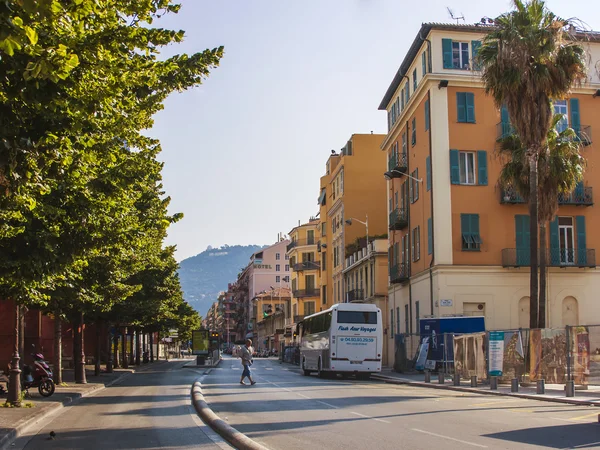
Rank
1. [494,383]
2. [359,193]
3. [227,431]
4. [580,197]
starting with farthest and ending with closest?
1. [359,193]
2. [580,197]
3. [494,383]
4. [227,431]

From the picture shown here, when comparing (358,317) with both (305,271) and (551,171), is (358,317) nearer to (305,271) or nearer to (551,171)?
(551,171)

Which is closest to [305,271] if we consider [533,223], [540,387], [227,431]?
[533,223]

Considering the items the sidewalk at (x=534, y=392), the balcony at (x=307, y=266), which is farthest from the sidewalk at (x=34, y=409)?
the balcony at (x=307, y=266)

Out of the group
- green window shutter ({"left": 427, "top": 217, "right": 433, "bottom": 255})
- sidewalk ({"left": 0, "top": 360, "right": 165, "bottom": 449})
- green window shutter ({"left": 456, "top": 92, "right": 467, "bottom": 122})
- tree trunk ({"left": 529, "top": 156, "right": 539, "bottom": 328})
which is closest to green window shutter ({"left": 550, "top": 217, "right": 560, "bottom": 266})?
green window shutter ({"left": 427, "top": 217, "right": 433, "bottom": 255})

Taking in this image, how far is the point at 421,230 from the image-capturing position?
4556 centimetres

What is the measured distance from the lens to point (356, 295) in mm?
64250

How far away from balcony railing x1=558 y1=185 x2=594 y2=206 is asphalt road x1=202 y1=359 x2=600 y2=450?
21863mm

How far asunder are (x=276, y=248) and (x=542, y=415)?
148 metres

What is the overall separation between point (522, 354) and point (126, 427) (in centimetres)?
1607

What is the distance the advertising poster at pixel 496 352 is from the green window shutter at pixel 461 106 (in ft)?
57.8

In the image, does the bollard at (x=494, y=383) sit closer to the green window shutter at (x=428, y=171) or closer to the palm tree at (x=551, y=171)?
the palm tree at (x=551, y=171)

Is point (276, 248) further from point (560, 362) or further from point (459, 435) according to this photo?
point (459, 435)

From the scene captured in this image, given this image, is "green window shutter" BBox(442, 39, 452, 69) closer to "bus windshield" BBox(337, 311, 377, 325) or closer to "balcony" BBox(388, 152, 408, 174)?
"balcony" BBox(388, 152, 408, 174)

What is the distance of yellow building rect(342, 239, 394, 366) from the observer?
191 ft
